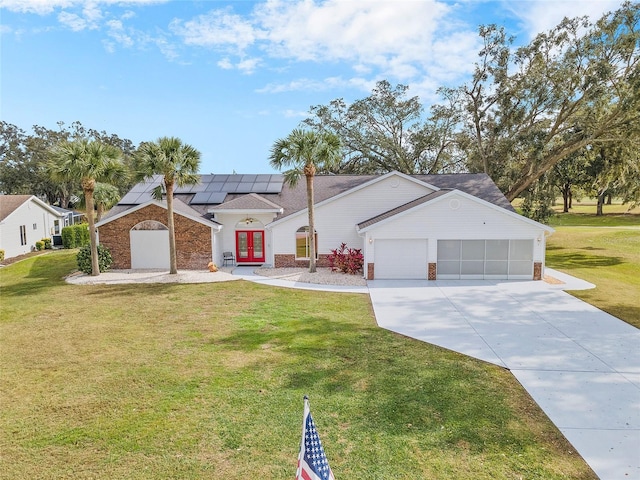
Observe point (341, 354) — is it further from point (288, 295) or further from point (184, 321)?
point (288, 295)

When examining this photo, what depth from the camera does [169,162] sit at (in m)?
18.6

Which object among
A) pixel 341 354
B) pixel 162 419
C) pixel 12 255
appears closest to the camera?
pixel 162 419

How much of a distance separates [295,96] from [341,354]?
70.1ft

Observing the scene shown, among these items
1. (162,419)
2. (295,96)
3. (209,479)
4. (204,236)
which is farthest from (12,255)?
(209,479)

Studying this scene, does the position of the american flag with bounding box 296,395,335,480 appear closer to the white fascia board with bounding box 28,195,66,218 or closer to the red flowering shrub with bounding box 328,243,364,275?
the red flowering shrub with bounding box 328,243,364,275

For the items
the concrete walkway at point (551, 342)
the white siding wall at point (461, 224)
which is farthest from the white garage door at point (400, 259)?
the concrete walkway at point (551, 342)

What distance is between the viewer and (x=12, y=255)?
89.7 feet

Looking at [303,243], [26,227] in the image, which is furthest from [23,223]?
[303,243]

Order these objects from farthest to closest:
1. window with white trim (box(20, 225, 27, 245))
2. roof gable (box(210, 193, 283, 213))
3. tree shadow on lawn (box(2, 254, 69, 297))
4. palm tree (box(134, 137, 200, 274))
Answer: window with white trim (box(20, 225, 27, 245)) < roof gable (box(210, 193, 283, 213)) < palm tree (box(134, 137, 200, 274)) < tree shadow on lawn (box(2, 254, 69, 297))

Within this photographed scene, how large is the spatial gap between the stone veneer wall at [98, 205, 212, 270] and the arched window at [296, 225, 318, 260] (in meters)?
4.57

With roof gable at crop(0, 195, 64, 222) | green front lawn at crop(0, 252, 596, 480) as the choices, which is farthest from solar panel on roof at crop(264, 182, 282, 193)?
roof gable at crop(0, 195, 64, 222)

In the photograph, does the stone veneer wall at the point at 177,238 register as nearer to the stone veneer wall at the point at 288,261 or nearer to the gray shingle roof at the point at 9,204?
the stone veneer wall at the point at 288,261

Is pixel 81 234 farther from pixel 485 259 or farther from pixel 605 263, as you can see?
pixel 605 263

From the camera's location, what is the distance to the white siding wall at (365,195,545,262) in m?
19.1
